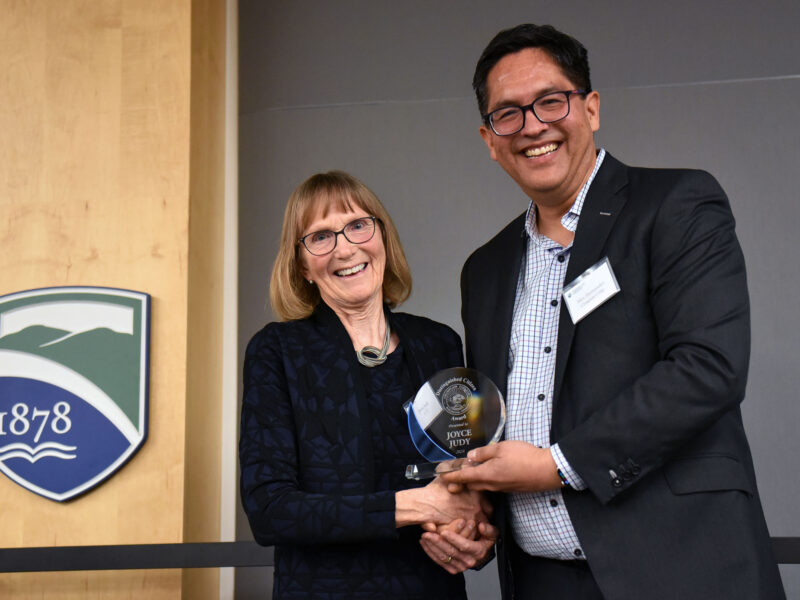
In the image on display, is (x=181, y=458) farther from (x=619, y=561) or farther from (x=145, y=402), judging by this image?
(x=619, y=561)

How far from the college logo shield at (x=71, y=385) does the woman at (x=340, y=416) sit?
44.6 inches

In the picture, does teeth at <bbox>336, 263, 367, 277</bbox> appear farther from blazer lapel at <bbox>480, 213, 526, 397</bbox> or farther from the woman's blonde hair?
blazer lapel at <bbox>480, 213, 526, 397</bbox>

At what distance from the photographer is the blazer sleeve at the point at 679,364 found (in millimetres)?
1619

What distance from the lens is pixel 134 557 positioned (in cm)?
297

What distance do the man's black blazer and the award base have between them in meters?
0.24

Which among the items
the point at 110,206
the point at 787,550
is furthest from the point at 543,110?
the point at 110,206

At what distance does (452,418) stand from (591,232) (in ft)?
1.72

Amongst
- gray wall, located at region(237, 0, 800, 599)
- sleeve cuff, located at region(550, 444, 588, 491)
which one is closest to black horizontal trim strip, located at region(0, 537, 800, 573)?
gray wall, located at region(237, 0, 800, 599)

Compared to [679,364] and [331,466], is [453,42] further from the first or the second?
[679,364]

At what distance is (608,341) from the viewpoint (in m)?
1.77

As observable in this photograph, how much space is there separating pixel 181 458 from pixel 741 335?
219cm

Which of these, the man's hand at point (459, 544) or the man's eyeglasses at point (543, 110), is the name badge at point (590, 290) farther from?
the man's hand at point (459, 544)

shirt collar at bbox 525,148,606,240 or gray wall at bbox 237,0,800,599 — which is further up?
gray wall at bbox 237,0,800,599

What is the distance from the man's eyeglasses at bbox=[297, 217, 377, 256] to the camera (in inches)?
89.3
